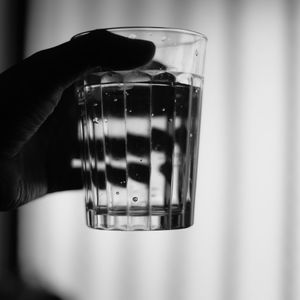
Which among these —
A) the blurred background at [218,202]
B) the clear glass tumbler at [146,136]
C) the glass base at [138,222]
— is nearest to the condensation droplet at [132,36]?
the clear glass tumbler at [146,136]

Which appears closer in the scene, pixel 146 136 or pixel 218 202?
pixel 146 136

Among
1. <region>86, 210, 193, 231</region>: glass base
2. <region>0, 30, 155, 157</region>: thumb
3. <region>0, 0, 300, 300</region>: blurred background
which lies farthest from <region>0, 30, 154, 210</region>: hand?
<region>0, 0, 300, 300</region>: blurred background

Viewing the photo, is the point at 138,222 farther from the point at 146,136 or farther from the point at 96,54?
the point at 96,54

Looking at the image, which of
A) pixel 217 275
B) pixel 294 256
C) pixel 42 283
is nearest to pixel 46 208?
pixel 42 283

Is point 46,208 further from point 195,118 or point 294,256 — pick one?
point 195,118

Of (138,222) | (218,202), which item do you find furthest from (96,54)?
(218,202)

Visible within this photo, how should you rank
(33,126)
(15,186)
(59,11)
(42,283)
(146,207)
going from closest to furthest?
(146,207)
(33,126)
(15,186)
(42,283)
(59,11)

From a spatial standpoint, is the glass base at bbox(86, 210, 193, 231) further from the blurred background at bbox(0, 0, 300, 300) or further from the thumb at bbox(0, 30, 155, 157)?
the blurred background at bbox(0, 0, 300, 300)

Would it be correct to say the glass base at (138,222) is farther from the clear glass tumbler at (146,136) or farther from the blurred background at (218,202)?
the blurred background at (218,202)
